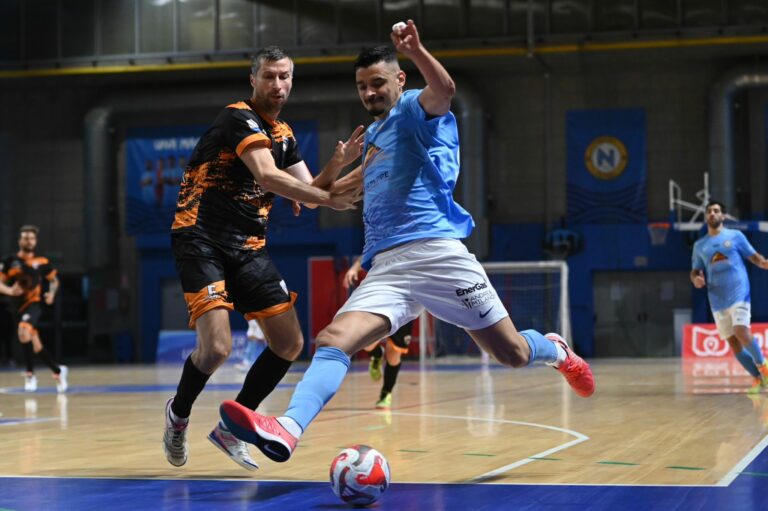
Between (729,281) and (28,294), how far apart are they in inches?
368

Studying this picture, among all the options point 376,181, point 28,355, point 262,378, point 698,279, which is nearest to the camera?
point 376,181

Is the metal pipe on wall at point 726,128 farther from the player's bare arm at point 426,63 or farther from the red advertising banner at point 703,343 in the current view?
the player's bare arm at point 426,63

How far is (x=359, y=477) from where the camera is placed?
181 inches

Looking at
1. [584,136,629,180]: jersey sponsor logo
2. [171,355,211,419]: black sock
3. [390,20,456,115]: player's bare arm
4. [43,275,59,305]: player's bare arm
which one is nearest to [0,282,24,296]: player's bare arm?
[43,275,59,305]: player's bare arm

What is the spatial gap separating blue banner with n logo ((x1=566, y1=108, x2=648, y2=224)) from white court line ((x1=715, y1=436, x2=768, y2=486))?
67.4 ft

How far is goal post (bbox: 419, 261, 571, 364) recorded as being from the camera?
2412cm

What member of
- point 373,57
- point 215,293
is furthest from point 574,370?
point 373,57

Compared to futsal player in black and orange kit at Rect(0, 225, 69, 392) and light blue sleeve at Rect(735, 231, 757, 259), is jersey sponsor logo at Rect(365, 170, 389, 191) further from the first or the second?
futsal player in black and orange kit at Rect(0, 225, 69, 392)

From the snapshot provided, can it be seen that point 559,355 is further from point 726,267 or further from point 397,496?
point 726,267

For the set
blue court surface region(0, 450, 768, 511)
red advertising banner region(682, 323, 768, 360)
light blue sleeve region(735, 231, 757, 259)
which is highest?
light blue sleeve region(735, 231, 757, 259)

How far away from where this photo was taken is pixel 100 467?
6207 mm

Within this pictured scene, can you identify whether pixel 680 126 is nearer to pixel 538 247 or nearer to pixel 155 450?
pixel 538 247

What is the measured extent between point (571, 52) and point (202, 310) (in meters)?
21.8

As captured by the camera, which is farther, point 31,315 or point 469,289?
point 31,315
